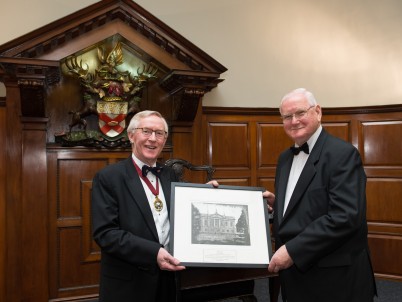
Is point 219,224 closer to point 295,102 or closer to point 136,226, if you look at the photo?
point 136,226

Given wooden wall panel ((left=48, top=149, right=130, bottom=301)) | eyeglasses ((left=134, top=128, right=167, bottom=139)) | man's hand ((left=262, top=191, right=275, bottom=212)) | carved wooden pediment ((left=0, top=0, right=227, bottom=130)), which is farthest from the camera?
wooden wall panel ((left=48, top=149, right=130, bottom=301))

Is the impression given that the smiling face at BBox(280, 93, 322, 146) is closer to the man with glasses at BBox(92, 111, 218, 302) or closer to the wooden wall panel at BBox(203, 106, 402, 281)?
the man with glasses at BBox(92, 111, 218, 302)

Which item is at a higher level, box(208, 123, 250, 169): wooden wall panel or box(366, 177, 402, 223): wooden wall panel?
box(208, 123, 250, 169): wooden wall panel

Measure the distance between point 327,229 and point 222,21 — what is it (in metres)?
3.74

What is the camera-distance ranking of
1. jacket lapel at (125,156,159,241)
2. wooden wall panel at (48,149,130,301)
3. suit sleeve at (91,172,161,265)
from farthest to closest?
wooden wall panel at (48,149,130,301) → jacket lapel at (125,156,159,241) → suit sleeve at (91,172,161,265)

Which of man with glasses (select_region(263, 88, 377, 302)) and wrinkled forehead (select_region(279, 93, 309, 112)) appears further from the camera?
wrinkled forehead (select_region(279, 93, 309, 112))

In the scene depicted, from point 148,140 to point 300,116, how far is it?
34.1 inches

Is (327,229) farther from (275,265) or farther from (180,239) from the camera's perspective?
(180,239)

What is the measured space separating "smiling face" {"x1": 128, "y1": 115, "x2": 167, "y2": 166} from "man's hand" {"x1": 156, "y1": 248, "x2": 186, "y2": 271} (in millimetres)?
572

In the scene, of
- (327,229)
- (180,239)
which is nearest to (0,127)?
(180,239)

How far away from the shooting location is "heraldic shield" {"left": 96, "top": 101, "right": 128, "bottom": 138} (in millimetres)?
3836

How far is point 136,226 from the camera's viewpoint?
194 centimetres

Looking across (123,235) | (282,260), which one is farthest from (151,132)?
(282,260)

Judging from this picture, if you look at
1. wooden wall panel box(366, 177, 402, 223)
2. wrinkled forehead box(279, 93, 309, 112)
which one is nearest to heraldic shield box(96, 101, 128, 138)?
wrinkled forehead box(279, 93, 309, 112)
